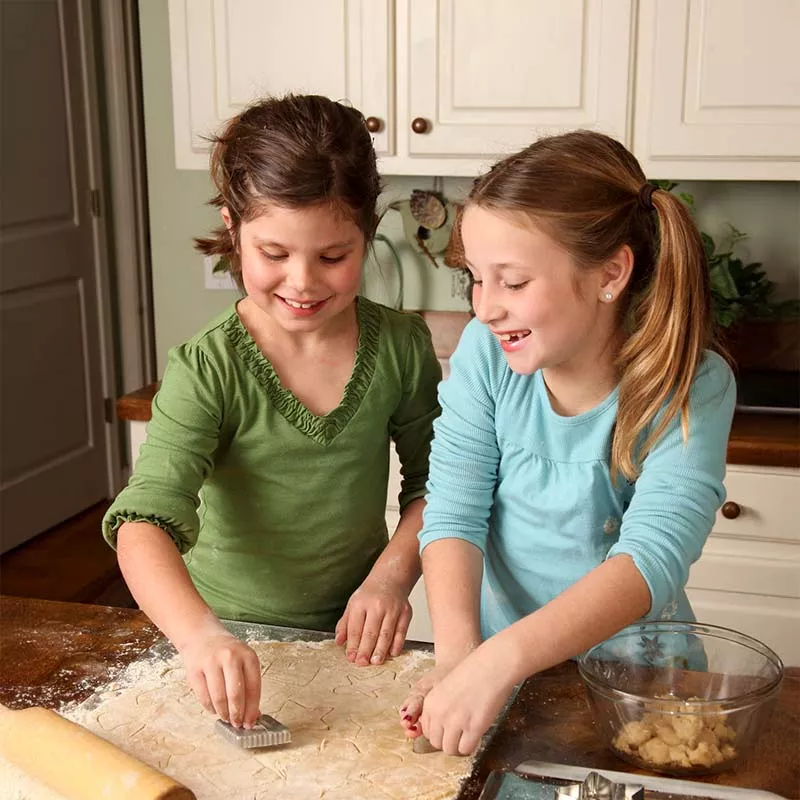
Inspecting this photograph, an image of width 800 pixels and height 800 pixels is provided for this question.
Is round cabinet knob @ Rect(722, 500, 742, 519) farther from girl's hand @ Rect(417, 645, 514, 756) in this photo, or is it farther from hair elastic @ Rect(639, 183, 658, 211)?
girl's hand @ Rect(417, 645, 514, 756)

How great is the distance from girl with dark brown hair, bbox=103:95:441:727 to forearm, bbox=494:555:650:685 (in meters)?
0.21

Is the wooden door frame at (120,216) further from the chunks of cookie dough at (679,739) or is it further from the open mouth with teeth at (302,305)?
the chunks of cookie dough at (679,739)

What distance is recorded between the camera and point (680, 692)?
39.9 inches

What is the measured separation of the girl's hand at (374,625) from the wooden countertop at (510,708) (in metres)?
0.17

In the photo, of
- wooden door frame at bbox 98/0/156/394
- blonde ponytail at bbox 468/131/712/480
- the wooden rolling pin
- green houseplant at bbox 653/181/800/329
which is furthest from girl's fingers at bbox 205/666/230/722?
wooden door frame at bbox 98/0/156/394

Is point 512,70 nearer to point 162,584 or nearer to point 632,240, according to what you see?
point 632,240

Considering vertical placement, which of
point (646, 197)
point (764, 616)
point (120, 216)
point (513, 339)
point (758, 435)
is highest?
point (646, 197)

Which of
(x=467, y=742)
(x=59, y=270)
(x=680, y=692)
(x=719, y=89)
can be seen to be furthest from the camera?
(x=59, y=270)

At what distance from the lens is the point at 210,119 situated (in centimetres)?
236

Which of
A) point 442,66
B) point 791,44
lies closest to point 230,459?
point 442,66

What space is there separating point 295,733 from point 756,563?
56.8 inches

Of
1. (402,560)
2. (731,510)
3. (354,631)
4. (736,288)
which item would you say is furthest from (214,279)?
(354,631)

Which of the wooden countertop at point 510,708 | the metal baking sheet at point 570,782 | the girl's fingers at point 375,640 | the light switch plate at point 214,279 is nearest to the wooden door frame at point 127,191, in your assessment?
the light switch plate at point 214,279

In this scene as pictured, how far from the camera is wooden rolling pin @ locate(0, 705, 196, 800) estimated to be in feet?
2.68
